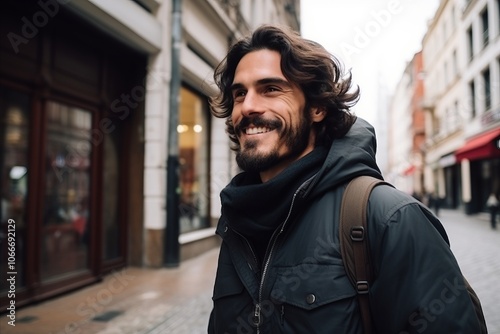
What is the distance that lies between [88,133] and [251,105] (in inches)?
240

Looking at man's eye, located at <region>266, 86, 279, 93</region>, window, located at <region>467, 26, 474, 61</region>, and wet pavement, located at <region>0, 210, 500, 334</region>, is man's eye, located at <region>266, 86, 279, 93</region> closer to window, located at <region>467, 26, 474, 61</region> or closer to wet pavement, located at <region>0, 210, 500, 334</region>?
wet pavement, located at <region>0, 210, 500, 334</region>

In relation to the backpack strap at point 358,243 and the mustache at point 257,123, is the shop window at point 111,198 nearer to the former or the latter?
the mustache at point 257,123

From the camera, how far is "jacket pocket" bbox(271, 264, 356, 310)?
4.30ft

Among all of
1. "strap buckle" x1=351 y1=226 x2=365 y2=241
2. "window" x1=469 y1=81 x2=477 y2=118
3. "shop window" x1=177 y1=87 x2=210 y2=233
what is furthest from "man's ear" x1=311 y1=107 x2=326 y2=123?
"window" x1=469 y1=81 x2=477 y2=118

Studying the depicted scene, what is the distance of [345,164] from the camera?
149 centimetres

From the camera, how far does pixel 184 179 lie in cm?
1041

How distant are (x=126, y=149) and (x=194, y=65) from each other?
2703 millimetres

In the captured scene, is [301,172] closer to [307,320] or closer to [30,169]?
[307,320]

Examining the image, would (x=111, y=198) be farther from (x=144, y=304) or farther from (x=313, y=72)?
(x=313, y=72)

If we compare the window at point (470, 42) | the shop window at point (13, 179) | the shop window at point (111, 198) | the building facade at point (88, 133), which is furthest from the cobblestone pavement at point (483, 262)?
the window at point (470, 42)

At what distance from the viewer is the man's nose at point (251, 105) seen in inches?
66.7

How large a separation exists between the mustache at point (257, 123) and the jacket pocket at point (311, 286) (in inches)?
22.4

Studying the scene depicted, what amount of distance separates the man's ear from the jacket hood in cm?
20

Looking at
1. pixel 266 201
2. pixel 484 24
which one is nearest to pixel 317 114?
pixel 266 201
